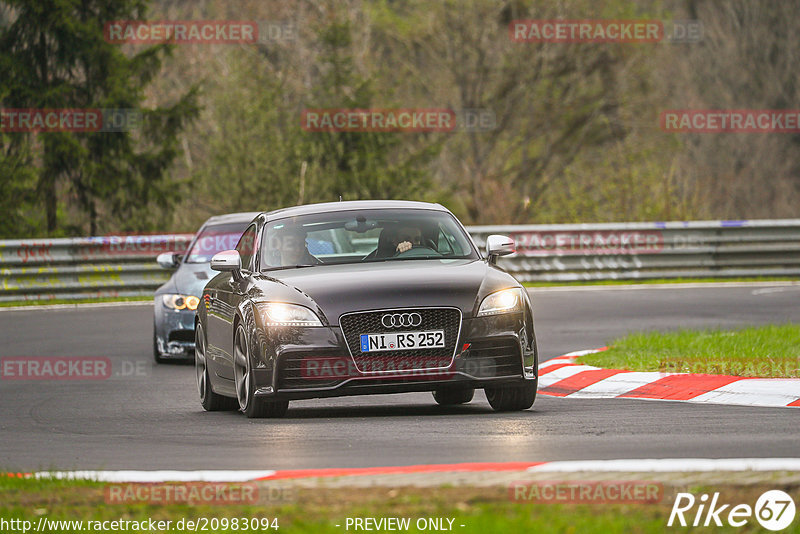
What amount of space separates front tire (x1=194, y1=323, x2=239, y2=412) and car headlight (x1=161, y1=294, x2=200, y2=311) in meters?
3.46

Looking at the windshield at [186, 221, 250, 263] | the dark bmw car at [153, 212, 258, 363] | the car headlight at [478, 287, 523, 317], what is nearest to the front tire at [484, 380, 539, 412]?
the car headlight at [478, 287, 523, 317]

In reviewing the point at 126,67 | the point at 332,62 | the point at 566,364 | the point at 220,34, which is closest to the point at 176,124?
the point at 126,67

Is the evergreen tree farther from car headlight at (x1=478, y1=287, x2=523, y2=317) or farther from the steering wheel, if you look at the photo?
car headlight at (x1=478, y1=287, x2=523, y2=317)

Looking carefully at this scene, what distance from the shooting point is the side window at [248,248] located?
1193cm

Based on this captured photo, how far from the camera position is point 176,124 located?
33.8 metres

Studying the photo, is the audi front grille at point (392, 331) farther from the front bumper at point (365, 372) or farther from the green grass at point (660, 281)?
the green grass at point (660, 281)

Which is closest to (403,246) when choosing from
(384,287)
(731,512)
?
(384,287)

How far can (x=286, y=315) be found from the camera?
10.4 meters

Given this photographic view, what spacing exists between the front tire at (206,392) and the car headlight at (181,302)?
3.46m

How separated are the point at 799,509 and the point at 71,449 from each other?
484cm

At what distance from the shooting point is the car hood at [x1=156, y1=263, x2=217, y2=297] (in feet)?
53.9

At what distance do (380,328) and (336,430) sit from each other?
2.64 ft

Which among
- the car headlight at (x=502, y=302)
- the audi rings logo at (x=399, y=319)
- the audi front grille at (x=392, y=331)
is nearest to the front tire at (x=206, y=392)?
the audi front grille at (x=392, y=331)

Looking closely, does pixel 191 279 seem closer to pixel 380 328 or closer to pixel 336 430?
pixel 380 328
